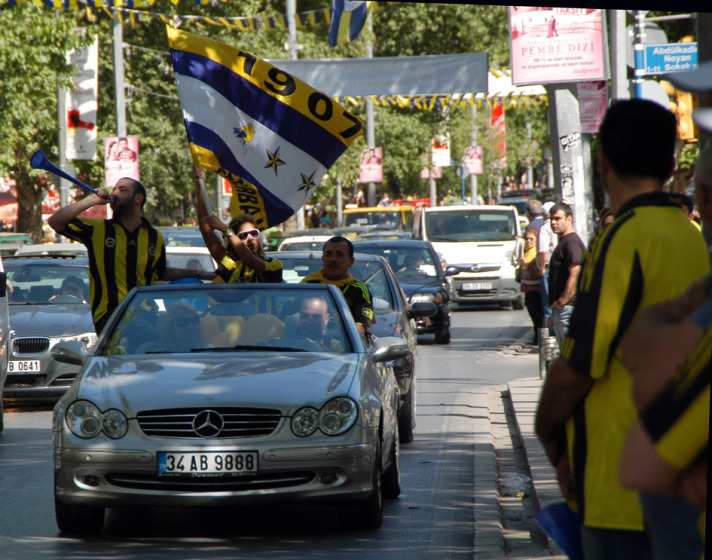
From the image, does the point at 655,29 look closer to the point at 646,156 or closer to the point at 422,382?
the point at 422,382

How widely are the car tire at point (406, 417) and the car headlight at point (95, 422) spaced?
3718 mm

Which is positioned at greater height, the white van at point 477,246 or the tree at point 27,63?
the tree at point 27,63

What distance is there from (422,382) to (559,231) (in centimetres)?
323

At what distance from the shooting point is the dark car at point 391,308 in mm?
9852

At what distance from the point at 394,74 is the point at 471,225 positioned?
4.24 metres

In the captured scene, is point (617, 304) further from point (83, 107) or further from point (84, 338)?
point (83, 107)

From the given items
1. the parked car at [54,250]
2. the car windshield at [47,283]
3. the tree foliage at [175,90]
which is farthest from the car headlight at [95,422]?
the tree foliage at [175,90]

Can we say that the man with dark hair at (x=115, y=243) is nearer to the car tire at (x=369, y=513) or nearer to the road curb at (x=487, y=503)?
the car tire at (x=369, y=513)

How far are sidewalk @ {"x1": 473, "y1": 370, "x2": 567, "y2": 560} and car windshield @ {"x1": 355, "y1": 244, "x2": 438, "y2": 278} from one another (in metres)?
7.17

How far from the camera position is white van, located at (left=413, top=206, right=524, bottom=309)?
24.4m

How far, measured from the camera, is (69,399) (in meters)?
6.54

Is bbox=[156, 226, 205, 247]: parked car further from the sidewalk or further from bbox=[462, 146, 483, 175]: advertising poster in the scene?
bbox=[462, 146, 483, 175]: advertising poster

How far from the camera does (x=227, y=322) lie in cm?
745

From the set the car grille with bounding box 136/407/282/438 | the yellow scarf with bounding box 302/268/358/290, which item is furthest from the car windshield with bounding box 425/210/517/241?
the car grille with bounding box 136/407/282/438
